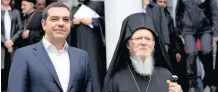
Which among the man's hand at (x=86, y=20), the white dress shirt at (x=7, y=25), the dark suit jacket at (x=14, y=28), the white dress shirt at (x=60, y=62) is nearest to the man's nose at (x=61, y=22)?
the white dress shirt at (x=60, y=62)

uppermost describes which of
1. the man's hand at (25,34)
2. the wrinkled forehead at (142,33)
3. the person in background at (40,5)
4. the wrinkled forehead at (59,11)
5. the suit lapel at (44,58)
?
the wrinkled forehead at (59,11)

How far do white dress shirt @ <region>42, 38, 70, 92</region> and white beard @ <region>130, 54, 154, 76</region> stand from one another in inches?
24.3

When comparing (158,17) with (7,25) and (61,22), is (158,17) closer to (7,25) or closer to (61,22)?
(7,25)

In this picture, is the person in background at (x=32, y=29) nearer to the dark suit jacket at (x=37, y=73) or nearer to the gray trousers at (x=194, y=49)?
the gray trousers at (x=194, y=49)

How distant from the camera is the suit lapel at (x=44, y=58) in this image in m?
5.42

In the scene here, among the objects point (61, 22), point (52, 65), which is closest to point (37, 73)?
point (52, 65)

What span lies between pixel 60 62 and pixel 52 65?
0.09 metres

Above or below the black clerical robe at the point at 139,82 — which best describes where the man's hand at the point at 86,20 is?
above

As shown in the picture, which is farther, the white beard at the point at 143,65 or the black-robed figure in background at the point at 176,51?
the black-robed figure in background at the point at 176,51

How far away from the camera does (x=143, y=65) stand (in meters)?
5.57

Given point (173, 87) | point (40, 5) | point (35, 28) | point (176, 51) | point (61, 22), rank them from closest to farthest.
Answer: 1. point (173, 87)
2. point (61, 22)
3. point (35, 28)
4. point (40, 5)
5. point (176, 51)

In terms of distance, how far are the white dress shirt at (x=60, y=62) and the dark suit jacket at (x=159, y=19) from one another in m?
4.42

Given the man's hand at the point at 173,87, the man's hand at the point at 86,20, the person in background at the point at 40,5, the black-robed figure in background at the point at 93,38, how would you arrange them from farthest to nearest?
the person in background at the point at 40,5, the black-robed figure in background at the point at 93,38, the man's hand at the point at 86,20, the man's hand at the point at 173,87

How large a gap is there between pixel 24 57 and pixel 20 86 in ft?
0.91
